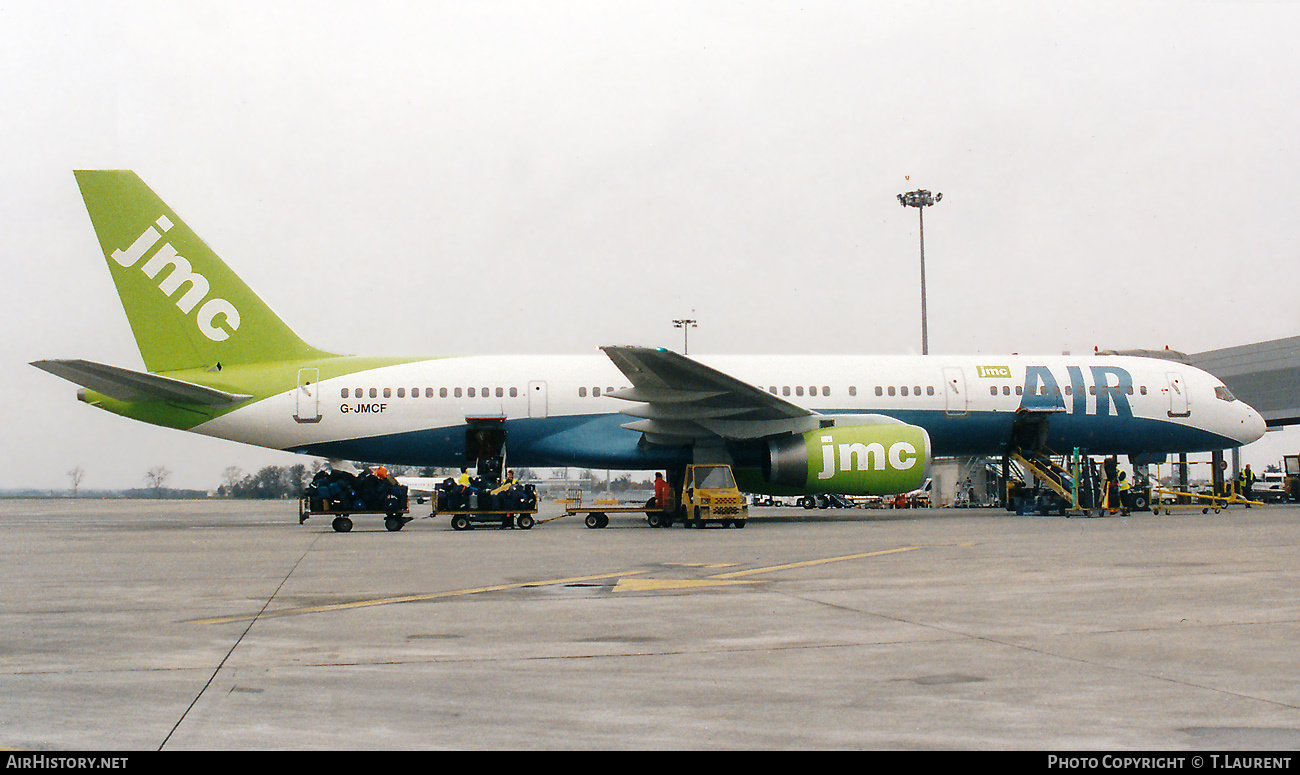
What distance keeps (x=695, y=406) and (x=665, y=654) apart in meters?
18.3

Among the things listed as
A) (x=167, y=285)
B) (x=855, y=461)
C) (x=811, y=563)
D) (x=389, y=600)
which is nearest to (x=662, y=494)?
(x=855, y=461)

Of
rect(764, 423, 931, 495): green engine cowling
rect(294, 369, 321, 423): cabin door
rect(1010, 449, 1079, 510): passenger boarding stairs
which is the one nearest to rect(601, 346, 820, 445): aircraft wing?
rect(764, 423, 931, 495): green engine cowling

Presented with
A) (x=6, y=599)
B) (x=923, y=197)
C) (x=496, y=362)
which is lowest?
(x=6, y=599)

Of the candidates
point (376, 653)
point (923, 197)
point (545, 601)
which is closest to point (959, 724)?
point (376, 653)

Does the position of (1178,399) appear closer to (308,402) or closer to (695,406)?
(695,406)

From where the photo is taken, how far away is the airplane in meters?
24.3

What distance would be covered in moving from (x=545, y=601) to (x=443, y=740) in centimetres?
502

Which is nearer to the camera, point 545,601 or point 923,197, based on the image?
point 545,601

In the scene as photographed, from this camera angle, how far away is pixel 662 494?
980 inches

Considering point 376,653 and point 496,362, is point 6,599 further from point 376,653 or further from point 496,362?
point 496,362

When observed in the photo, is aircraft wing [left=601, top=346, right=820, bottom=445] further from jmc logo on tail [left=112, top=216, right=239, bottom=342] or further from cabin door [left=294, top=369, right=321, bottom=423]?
jmc logo on tail [left=112, top=216, right=239, bottom=342]

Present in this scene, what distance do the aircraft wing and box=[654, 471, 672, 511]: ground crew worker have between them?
1.22m

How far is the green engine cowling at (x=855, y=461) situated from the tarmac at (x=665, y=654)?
10.3m

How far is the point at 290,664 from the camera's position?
6.21 metres
